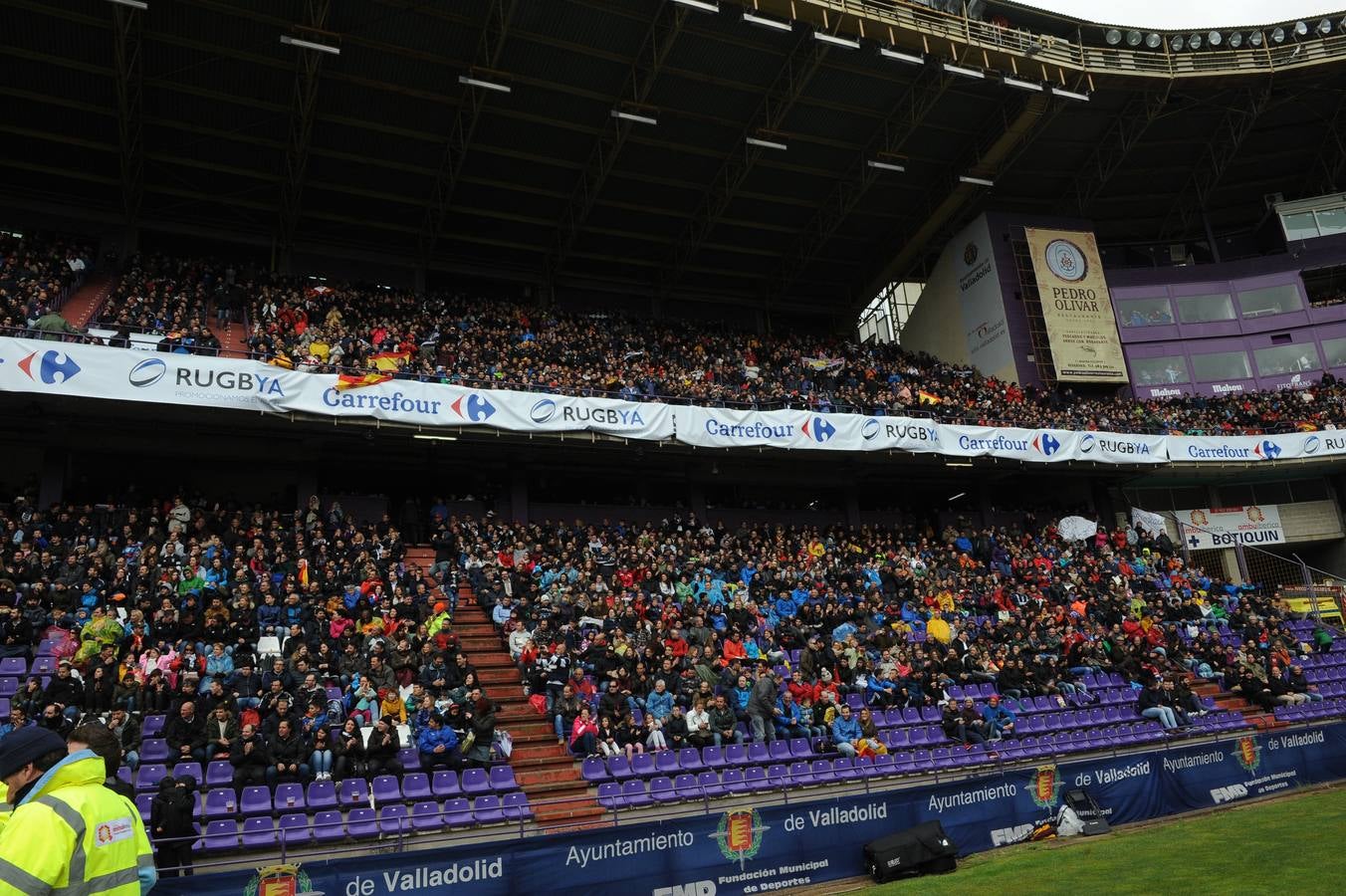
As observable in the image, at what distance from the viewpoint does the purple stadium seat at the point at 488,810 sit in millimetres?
13422

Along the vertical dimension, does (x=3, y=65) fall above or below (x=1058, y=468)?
above

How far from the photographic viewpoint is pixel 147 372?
20.2m

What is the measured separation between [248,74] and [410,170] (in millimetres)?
Answer: 5732

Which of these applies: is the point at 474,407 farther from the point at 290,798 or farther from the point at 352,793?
the point at 290,798

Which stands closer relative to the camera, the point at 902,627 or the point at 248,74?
the point at 902,627

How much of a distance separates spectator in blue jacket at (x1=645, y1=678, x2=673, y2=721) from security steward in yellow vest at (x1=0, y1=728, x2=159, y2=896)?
13.3m

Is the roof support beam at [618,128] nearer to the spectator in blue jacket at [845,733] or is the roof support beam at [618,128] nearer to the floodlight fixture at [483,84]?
the floodlight fixture at [483,84]

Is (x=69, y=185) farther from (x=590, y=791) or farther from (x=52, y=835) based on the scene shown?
(x=52, y=835)

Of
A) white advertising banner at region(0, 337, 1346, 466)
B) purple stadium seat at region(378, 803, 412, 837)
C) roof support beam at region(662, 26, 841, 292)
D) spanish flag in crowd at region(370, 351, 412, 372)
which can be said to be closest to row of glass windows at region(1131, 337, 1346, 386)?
white advertising banner at region(0, 337, 1346, 466)

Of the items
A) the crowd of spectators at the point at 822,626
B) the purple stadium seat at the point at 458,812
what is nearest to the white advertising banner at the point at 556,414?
the crowd of spectators at the point at 822,626

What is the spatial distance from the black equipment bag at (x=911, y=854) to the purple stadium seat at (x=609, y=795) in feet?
13.0

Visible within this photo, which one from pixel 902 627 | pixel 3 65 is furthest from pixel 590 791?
pixel 3 65

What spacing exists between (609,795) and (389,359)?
50.7 ft

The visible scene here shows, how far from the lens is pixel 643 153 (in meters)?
31.9
